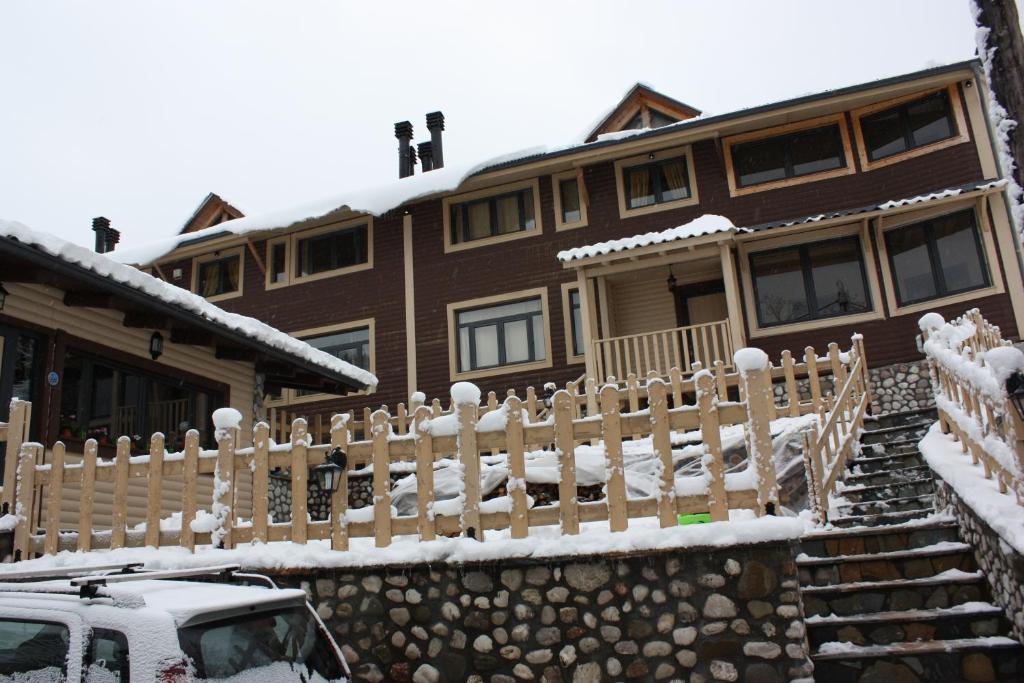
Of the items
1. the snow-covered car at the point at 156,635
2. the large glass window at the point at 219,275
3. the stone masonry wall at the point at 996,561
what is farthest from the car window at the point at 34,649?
the large glass window at the point at 219,275

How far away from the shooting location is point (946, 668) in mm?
5660

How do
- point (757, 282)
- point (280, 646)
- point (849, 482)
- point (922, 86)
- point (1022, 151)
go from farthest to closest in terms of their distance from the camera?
point (757, 282), point (922, 86), point (849, 482), point (1022, 151), point (280, 646)

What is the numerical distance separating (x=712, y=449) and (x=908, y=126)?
45.5 feet

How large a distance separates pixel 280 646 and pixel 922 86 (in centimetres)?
1664

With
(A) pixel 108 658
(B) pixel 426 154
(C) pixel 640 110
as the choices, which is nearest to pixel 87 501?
(A) pixel 108 658

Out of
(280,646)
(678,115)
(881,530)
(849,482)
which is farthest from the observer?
(678,115)

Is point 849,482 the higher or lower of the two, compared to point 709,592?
higher

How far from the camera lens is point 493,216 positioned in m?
19.7

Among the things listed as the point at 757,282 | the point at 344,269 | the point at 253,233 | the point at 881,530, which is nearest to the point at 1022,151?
the point at 881,530

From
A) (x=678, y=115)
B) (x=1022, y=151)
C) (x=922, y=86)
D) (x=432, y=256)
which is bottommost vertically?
(x=1022, y=151)

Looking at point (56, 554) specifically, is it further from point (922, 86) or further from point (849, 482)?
point (922, 86)

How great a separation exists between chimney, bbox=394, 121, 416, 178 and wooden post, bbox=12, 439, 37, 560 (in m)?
16.5

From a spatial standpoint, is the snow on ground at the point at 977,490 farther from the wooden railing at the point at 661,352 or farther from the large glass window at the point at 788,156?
the large glass window at the point at 788,156

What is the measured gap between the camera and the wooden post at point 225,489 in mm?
6910
